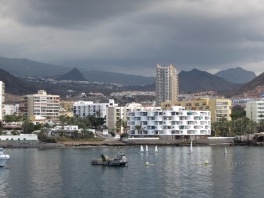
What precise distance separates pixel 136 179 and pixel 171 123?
8720 centimetres

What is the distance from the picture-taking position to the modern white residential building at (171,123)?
480ft

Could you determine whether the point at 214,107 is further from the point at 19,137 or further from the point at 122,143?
the point at 19,137

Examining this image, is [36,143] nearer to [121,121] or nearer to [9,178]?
[121,121]

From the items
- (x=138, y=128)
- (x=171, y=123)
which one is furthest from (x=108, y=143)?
(x=171, y=123)

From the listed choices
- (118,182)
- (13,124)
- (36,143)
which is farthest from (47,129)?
(118,182)

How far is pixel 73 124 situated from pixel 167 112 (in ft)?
89.0

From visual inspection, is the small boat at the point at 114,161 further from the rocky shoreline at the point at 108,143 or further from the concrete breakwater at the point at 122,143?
the concrete breakwater at the point at 122,143

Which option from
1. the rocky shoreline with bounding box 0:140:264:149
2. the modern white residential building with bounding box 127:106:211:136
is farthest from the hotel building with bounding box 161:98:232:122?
the rocky shoreline with bounding box 0:140:264:149

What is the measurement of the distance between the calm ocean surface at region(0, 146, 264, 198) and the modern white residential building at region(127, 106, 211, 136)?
62242 millimetres

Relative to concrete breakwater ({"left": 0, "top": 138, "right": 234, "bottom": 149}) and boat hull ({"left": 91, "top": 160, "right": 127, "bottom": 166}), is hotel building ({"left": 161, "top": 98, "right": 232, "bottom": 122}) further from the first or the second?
boat hull ({"left": 91, "top": 160, "right": 127, "bottom": 166})

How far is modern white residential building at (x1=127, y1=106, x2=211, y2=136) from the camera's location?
5758 inches

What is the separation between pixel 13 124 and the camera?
6378 inches

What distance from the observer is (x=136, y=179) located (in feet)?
197

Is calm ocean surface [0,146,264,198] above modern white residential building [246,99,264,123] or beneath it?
beneath
